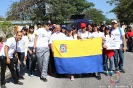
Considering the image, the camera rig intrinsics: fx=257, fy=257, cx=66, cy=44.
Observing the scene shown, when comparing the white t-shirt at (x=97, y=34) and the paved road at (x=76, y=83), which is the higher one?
the white t-shirt at (x=97, y=34)

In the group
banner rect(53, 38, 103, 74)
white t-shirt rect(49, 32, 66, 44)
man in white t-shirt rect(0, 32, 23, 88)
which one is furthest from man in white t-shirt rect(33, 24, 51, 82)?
man in white t-shirt rect(0, 32, 23, 88)

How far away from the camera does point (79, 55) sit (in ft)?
27.6

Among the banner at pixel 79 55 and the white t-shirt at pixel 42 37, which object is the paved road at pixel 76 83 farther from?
the white t-shirt at pixel 42 37

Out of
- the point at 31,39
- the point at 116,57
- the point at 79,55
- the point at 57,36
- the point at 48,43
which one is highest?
the point at 57,36

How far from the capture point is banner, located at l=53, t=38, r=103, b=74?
8.41 metres

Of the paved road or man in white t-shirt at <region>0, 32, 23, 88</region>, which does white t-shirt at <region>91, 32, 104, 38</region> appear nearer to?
the paved road

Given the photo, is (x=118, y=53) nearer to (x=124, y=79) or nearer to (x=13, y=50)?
(x=124, y=79)

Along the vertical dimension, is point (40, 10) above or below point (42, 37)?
above

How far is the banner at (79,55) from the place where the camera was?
27.6ft

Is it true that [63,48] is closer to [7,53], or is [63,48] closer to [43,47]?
[43,47]

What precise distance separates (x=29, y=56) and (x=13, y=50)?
184 centimetres

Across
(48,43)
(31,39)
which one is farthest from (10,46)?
(31,39)

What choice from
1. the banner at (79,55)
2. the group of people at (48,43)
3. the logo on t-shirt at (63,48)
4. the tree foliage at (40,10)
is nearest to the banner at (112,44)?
the group of people at (48,43)

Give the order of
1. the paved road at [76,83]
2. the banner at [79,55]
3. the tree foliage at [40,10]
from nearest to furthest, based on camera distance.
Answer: the paved road at [76,83], the banner at [79,55], the tree foliage at [40,10]
